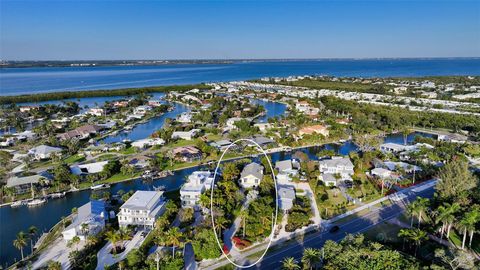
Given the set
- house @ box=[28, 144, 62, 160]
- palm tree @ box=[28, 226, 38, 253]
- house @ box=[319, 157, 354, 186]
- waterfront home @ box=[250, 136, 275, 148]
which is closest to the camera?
palm tree @ box=[28, 226, 38, 253]

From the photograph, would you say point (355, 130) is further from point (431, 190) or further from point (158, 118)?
point (158, 118)

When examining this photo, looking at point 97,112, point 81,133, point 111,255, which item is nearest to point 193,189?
point 111,255

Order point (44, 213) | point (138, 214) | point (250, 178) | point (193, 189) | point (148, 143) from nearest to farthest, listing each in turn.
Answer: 1. point (138, 214)
2. point (44, 213)
3. point (193, 189)
4. point (250, 178)
5. point (148, 143)

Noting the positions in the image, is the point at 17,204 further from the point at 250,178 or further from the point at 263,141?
the point at 263,141

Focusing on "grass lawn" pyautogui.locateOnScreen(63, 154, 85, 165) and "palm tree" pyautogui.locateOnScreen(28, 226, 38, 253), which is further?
"grass lawn" pyautogui.locateOnScreen(63, 154, 85, 165)

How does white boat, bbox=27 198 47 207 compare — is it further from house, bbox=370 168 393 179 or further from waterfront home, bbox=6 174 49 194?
house, bbox=370 168 393 179

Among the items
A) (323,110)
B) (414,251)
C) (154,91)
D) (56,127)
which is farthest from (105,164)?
(154,91)

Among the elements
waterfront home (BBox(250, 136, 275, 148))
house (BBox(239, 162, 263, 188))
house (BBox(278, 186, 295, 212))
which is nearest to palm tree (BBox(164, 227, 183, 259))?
house (BBox(278, 186, 295, 212))
